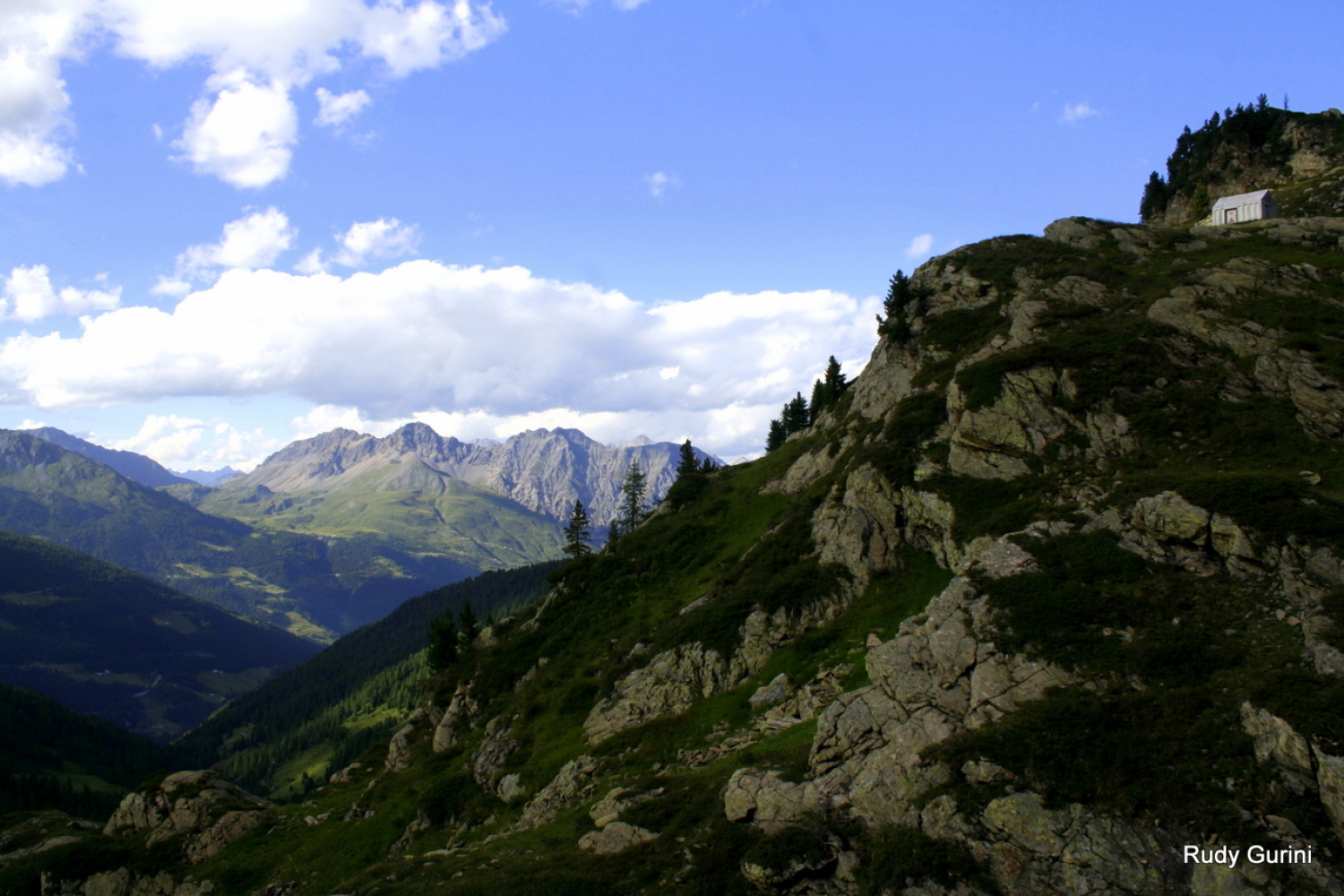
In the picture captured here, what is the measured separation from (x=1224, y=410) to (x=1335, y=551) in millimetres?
17790

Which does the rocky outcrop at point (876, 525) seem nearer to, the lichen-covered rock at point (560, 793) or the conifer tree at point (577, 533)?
the lichen-covered rock at point (560, 793)

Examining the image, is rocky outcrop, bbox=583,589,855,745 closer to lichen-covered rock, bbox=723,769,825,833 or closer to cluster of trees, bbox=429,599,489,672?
lichen-covered rock, bbox=723,769,825,833

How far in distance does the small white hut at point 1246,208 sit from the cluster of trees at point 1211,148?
76.9 ft

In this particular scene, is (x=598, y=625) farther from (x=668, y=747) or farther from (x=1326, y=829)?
(x=1326, y=829)

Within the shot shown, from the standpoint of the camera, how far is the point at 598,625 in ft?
205

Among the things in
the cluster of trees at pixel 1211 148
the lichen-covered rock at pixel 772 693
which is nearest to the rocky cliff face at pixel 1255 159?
the cluster of trees at pixel 1211 148

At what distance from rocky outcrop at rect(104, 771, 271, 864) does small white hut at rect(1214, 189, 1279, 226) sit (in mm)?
137044

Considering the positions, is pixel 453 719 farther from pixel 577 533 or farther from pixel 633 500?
pixel 633 500

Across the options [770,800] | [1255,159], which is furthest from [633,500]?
[1255,159]

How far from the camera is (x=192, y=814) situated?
59.8m

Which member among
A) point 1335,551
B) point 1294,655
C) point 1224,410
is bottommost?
point 1294,655

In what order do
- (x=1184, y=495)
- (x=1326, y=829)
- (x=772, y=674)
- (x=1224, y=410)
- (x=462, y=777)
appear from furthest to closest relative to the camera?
(x=462, y=777) → (x=772, y=674) → (x=1224, y=410) → (x=1184, y=495) → (x=1326, y=829)

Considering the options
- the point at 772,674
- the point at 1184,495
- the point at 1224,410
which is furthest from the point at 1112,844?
the point at 1224,410

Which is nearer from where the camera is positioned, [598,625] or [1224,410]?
[1224,410]
